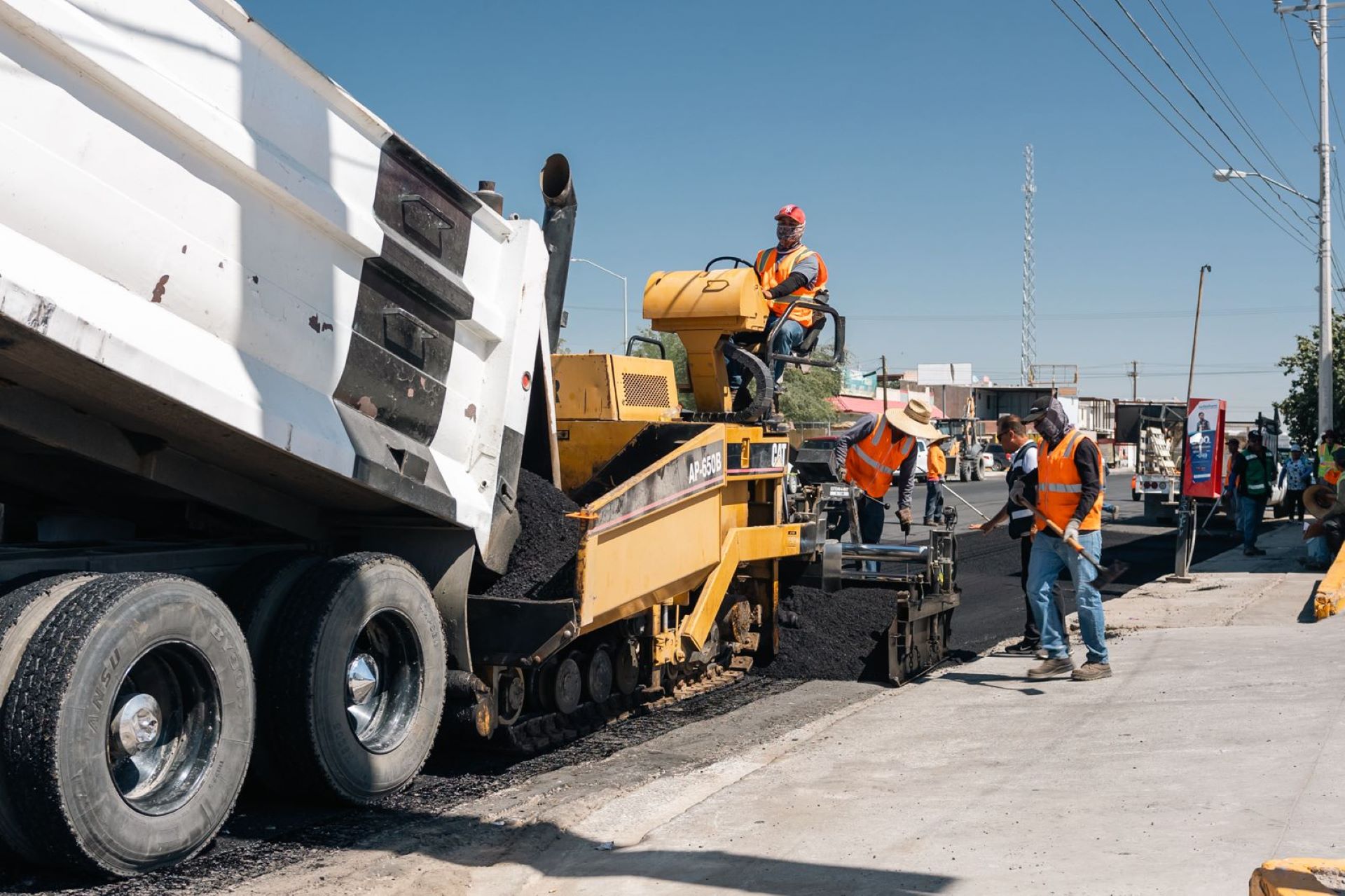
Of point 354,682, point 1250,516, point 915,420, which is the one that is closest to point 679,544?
point 354,682

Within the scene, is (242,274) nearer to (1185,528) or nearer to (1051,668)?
(1051,668)

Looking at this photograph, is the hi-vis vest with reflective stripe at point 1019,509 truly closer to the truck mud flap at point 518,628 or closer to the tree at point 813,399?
the truck mud flap at point 518,628

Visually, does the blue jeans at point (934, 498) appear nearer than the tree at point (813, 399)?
Yes

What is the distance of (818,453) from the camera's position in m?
8.92

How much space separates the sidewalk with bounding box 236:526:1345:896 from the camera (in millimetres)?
4121

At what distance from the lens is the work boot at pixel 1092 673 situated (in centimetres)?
736

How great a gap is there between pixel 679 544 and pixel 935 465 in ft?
23.6

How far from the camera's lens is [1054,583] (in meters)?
7.78

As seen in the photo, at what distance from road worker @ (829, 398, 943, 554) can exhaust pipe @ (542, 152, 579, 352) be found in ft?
10.2

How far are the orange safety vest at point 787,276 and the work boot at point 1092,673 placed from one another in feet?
8.76

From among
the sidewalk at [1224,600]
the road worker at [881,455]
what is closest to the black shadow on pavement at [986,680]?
the road worker at [881,455]

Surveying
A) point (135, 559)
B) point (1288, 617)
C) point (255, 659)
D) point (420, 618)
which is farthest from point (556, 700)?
point (1288, 617)

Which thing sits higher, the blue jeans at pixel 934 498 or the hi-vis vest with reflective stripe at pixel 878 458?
the hi-vis vest with reflective stripe at pixel 878 458

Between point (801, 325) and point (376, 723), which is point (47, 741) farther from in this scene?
point (801, 325)
